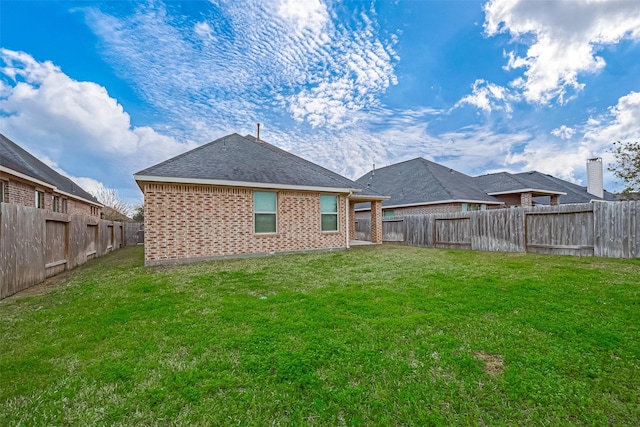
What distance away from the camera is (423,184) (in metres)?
21.2

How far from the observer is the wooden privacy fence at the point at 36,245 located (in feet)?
18.5

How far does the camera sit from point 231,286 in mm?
5898

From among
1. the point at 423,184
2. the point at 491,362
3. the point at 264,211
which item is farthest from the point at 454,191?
the point at 491,362

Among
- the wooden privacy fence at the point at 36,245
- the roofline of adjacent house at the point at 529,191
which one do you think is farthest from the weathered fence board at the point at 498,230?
the wooden privacy fence at the point at 36,245

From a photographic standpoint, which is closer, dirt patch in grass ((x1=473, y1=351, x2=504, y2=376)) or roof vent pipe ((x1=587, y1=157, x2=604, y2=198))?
dirt patch in grass ((x1=473, y1=351, x2=504, y2=376))

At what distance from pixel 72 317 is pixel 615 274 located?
404 inches

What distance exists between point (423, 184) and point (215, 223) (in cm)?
1642

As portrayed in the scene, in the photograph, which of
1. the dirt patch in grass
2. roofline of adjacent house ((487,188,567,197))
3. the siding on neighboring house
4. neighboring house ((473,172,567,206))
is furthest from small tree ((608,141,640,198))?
the siding on neighboring house

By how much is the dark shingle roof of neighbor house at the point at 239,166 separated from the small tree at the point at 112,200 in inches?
1084

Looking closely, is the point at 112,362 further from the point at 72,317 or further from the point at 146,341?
the point at 72,317

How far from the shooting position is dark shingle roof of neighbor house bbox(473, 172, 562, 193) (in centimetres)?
2077

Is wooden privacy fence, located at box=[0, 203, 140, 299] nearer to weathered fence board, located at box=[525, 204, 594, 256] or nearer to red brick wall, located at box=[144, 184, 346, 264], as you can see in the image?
red brick wall, located at box=[144, 184, 346, 264]

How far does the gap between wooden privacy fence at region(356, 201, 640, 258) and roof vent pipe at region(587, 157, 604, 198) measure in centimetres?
2221

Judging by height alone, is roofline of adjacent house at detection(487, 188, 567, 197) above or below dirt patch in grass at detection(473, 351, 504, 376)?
above
